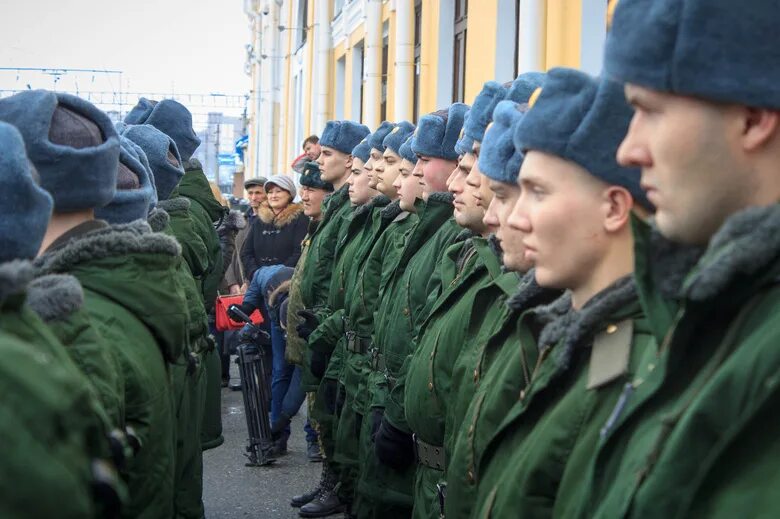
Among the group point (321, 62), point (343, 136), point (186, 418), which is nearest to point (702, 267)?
point (186, 418)

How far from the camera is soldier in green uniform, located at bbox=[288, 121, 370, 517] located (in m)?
7.80

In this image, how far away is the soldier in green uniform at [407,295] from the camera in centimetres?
551

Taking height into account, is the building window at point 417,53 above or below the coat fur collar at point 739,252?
above

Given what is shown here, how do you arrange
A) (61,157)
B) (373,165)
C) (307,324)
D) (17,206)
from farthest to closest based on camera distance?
(307,324) → (373,165) → (61,157) → (17,206)

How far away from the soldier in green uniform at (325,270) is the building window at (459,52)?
4094mm

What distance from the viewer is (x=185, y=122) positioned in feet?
23.1

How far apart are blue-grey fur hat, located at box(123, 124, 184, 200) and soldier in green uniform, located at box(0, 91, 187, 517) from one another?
2.50 m

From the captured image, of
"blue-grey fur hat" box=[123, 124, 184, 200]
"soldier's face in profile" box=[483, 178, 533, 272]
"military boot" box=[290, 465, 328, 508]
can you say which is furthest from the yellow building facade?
"soldier's face in profile" box=[483, 178, 533, 272]

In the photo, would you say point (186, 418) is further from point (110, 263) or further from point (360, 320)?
point (360, 320)

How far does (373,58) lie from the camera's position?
17594 millimetres

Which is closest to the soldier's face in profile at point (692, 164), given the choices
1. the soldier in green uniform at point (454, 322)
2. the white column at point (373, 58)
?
the soldier in green uniform at point (454, 322)

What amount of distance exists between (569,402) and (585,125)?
2.10ft

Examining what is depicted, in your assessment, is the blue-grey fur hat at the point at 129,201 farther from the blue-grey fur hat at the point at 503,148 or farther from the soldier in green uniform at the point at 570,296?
the soldier in green uniform at the point at 570,296

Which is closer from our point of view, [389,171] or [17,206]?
[17,206]
